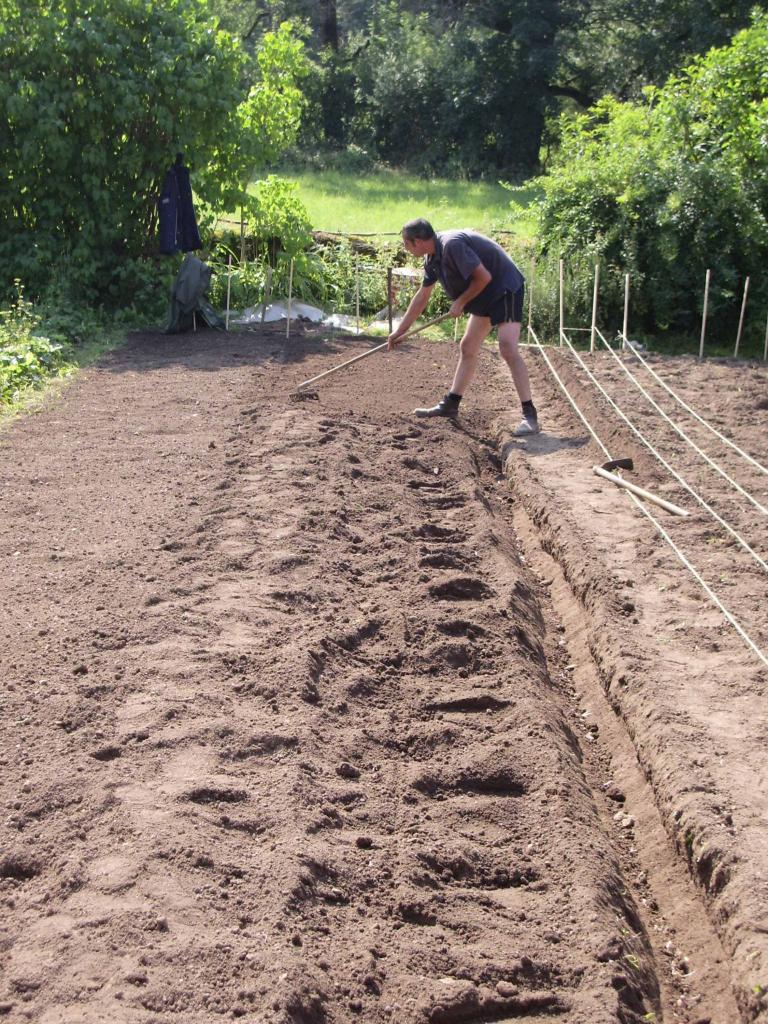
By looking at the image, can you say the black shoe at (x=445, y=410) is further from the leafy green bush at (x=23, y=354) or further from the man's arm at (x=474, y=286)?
the leafy green bush at (x=23, y=354)

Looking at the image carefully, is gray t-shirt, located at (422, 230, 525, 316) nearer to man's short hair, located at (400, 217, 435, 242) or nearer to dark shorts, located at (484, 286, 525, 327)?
dark shorts, located at (484, 286, 525, 327)

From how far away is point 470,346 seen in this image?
8.82 m

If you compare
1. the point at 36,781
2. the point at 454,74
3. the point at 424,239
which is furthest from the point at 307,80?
the point at 36,781

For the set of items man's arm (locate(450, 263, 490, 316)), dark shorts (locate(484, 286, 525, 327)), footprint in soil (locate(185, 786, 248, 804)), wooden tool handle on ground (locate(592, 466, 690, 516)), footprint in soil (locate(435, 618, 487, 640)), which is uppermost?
man's arm (locate(450, 263, 490, 316))

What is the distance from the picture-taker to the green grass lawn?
1742 centimetres

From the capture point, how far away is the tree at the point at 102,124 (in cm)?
1238

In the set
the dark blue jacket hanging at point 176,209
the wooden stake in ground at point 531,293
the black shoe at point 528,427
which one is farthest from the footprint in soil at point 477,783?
the dark blue jacket hanging at point 176,209

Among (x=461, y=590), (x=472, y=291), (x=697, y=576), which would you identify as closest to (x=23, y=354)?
(x=472, y=291)

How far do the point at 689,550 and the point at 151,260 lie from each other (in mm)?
8636

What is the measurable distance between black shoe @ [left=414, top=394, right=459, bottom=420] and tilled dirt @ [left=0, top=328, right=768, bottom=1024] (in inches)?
46.3

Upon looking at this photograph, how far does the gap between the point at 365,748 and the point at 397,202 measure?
17648 mm

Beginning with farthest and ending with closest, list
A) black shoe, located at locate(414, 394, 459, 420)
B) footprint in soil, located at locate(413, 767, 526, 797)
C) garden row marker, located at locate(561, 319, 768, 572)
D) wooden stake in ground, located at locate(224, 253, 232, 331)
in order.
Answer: wooden stake in ground, located at locate(224, 253, 232, 331) < black shoe, located at locate(414, 394, 459, 420) < garden row marker, located at locate(561, 319, 768, 572) < footprint in soil, located at locate(413, 767, 526, 797)

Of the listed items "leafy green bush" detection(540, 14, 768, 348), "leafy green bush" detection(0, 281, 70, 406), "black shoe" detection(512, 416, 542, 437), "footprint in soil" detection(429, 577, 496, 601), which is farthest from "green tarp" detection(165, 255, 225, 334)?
"footprint in soil" detection(429, 577, 496, 601)

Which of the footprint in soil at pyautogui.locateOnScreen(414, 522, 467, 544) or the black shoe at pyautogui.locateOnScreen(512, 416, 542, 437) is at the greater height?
the black shoe at pyautogui.locateOnScreen(512, 416, 542, 437)
